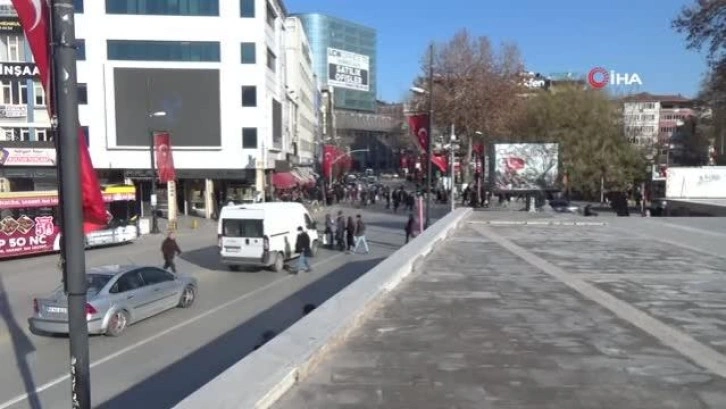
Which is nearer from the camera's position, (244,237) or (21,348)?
(21,348)

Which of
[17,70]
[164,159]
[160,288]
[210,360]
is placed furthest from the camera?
[17,70]

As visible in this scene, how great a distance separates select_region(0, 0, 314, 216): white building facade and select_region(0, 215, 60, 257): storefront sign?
20835 mm

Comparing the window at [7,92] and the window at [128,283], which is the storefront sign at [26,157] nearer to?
the window at [7,92]

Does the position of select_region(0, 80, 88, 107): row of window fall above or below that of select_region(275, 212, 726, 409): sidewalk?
above

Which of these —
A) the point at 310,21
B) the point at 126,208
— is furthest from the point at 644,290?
the point at 310,21

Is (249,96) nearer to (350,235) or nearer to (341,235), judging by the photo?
(341,235)

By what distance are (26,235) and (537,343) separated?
25.2 metres

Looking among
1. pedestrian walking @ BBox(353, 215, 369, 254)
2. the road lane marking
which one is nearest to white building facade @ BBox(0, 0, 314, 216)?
pedestrian walking @ BBox(353, 215, 369, 254)

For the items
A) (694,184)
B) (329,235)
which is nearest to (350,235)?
(329,235)

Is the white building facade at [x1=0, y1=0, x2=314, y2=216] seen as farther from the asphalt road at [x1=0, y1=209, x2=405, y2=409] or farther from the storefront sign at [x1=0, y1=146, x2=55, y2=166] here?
the asphalt road at [x1=0, y1=209, x2=405, y2=409]

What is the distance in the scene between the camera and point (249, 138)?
50.1 meters

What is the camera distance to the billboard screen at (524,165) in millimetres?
36500

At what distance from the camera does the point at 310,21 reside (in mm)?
152000

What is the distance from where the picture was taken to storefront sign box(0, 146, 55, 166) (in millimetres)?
41188
